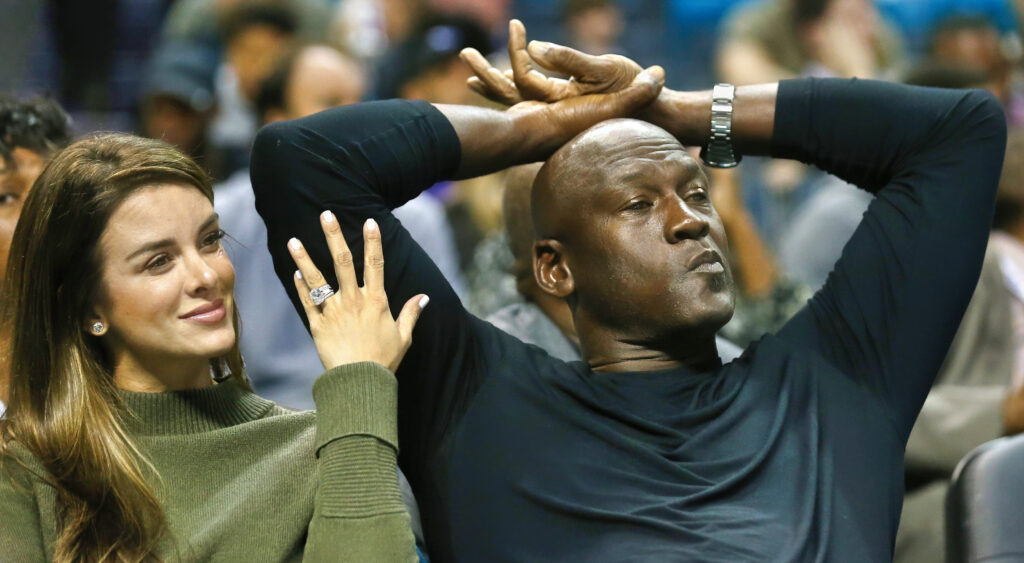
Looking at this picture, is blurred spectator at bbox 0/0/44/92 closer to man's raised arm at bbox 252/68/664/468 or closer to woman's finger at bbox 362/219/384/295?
man's raised arm at bbox 252/68/664/468

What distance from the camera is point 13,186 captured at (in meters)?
2.33

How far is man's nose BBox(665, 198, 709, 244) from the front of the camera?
205cm

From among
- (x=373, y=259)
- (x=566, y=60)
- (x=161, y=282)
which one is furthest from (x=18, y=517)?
(x=566, y=60)

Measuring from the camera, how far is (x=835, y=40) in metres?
5.22

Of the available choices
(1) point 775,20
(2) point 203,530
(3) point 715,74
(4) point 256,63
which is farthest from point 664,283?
(3) point 715,74

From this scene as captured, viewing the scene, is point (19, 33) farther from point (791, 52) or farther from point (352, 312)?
point (352, 312)

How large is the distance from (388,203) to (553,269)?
1.07ft

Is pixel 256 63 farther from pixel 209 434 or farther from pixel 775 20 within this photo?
pixel 209 434

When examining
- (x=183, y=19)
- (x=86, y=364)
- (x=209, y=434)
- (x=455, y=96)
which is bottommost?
(x=209, y=434)

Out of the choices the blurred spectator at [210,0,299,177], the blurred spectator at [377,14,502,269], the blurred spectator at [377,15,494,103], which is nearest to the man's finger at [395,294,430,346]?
the blurred spectator at [377,14,502,269]

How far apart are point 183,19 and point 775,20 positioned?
2.44 metres

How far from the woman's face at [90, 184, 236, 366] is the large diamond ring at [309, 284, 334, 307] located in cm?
16

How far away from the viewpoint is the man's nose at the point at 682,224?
2047 millimetres

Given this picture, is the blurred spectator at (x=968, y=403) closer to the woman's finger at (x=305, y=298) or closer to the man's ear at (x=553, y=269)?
the man's ear at (x=553, y=269)
